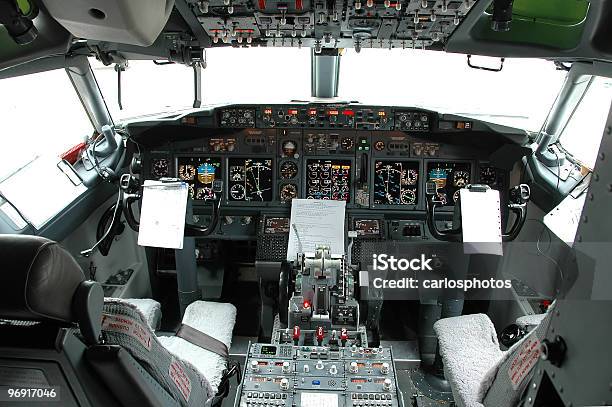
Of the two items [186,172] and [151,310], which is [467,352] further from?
[186,172]

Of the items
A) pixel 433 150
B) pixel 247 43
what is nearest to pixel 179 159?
pixel 247 43

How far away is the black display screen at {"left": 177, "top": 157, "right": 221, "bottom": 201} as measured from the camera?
4.45 meters

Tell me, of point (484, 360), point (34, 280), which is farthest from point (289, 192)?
point (34, 280)

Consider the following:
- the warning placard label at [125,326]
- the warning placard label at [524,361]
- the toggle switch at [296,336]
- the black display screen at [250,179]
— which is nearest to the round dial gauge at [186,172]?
the black display screen at [250,179]

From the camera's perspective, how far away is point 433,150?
4.36 meters

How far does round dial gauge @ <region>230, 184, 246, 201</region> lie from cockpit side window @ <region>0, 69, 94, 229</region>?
3.75 ft

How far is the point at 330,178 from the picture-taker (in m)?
4.45

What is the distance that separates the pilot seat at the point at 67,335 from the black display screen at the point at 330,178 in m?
2.79

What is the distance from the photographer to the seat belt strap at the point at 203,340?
2.91m

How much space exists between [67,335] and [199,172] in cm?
318

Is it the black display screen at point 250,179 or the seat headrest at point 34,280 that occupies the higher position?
the seat headrest at point 34,280

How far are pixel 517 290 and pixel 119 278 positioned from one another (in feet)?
10.5

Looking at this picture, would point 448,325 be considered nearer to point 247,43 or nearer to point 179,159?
point 247,43

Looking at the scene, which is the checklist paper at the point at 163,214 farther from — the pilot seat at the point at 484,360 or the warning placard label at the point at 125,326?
the warning placard label at the point at 125,326
